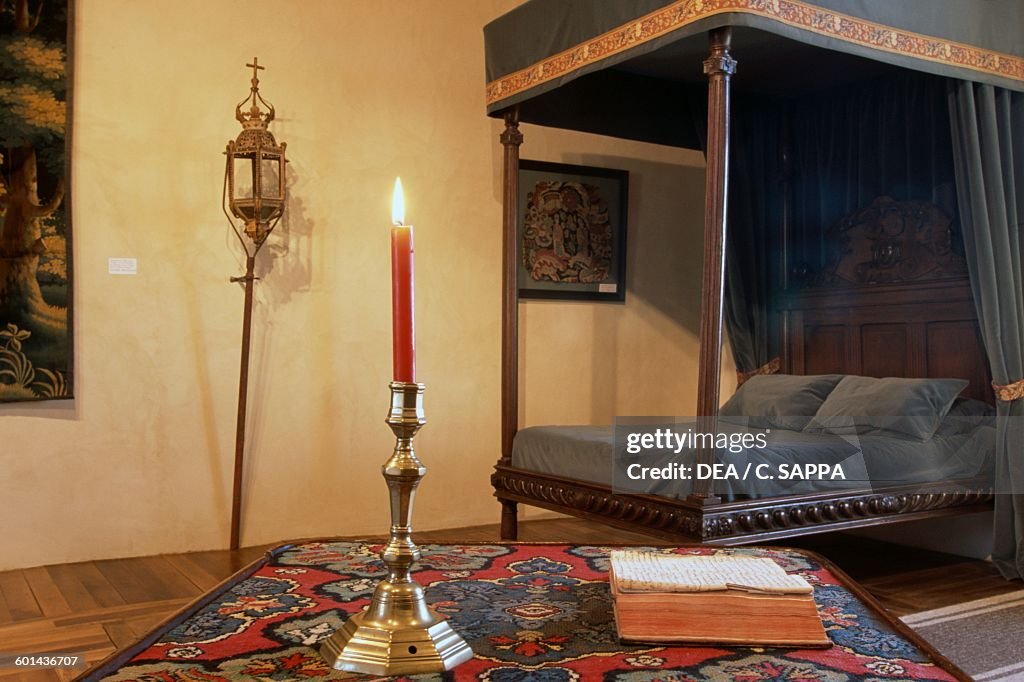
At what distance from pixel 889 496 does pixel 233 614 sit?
10.6ft

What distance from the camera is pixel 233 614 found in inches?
52.5

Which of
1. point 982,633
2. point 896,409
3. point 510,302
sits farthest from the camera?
point 510,302

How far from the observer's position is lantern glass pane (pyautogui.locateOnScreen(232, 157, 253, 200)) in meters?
4.78

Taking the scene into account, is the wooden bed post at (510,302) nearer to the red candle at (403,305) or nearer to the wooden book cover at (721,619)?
the wooden book cover at (721,619)

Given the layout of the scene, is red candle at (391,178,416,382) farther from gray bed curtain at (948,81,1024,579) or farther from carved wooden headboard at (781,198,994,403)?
carved wooden headboard at (781,198,994,403)

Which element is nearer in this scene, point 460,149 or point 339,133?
point 339,133

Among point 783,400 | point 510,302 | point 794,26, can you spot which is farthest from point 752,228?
point 794,26

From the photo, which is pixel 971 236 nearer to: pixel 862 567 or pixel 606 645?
pixel 862 567

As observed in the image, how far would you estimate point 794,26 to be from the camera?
130 inches

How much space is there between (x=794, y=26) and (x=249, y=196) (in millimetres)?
2753

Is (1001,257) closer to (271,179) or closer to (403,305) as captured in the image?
(271,179)

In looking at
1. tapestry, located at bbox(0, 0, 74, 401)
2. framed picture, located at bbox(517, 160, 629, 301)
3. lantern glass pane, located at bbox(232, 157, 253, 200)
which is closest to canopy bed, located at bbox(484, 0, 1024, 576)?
framed picture, located at bbox(517, 160, 629, 301)

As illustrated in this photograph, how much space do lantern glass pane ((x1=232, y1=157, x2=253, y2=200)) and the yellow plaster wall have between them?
0.11 meters

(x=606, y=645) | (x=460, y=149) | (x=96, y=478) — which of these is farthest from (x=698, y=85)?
(x=606, y=645)
